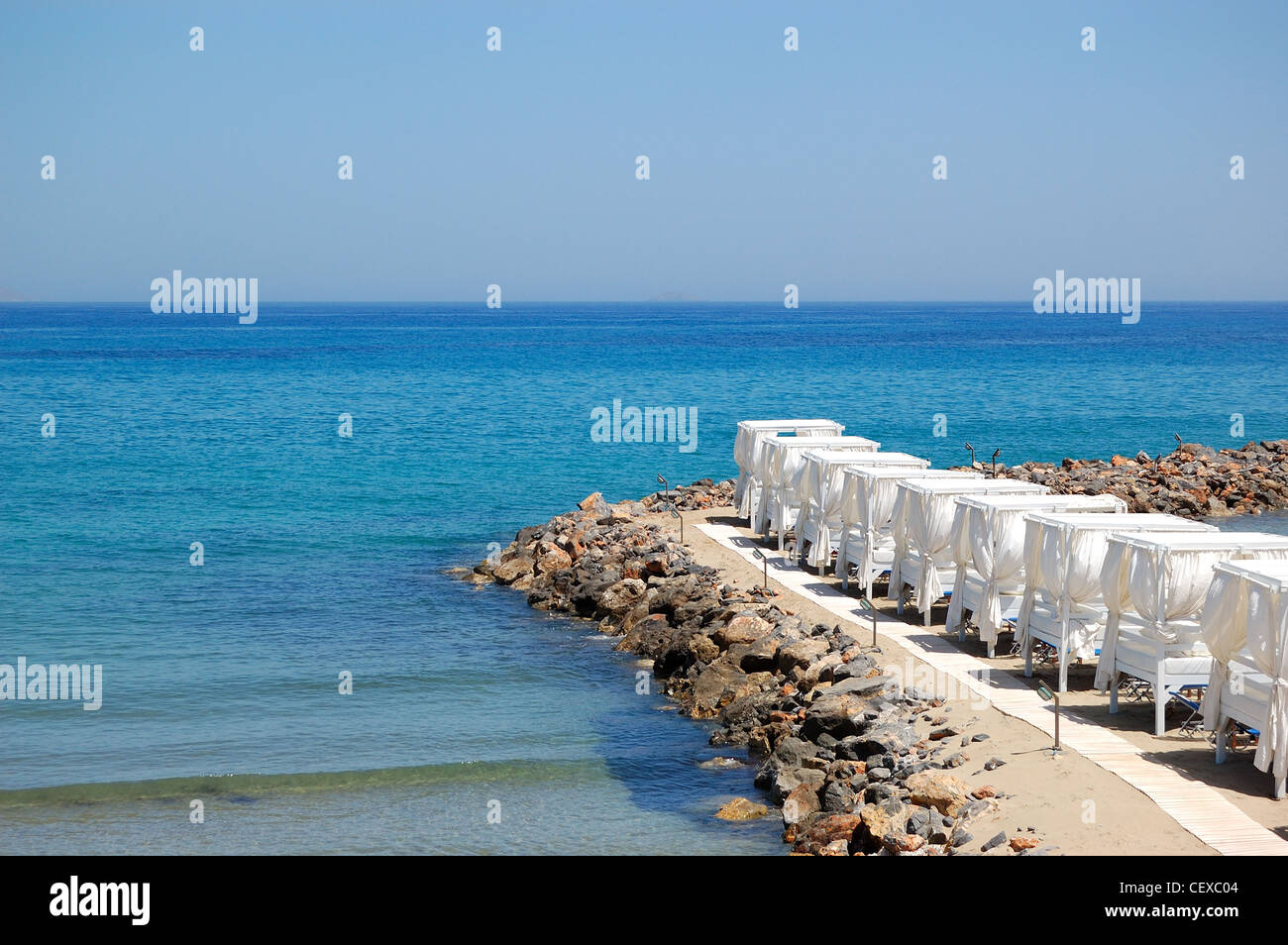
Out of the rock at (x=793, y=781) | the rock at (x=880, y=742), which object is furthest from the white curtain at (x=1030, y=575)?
the rock at (x=793, y=781)

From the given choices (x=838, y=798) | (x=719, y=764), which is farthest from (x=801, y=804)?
(x=719, y=764)

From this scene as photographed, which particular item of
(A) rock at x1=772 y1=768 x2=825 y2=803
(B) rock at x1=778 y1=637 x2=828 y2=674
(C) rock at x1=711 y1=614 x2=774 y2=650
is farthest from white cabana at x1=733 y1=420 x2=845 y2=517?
(A) rock at x1=772 y1=768 x2=825 y2=803

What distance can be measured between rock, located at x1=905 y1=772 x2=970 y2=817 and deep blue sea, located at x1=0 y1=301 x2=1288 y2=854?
5.83ft

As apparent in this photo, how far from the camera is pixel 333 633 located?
23969 millimetres

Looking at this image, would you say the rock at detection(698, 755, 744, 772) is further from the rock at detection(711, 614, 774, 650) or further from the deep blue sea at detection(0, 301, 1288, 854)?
the rock at detection(711, 614, 774, 650)

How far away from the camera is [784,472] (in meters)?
25.7

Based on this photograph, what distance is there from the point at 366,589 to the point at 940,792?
17398 mm

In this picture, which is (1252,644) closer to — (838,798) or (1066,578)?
(1066,578)

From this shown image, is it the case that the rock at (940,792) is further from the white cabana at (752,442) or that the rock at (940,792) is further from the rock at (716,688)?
the white cabana at (752,442)
